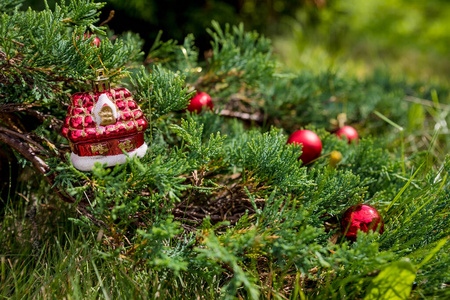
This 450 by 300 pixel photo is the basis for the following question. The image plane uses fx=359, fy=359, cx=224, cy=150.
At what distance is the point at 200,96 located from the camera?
1.29 metres


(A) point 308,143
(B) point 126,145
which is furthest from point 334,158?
(B) point 126,145

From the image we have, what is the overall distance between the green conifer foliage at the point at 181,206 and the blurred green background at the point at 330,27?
3.18ft

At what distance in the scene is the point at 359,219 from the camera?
39.8 inches

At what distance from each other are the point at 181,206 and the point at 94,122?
1.28 ft

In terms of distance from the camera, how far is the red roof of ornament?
2.94ft

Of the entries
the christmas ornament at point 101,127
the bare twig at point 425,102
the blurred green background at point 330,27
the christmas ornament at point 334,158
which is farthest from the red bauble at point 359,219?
the blurred green background at point 330,27

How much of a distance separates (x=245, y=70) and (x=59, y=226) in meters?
0.87

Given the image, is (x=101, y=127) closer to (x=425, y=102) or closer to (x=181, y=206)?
(x=181, y=206)

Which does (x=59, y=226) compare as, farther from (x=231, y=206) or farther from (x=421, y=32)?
(x=421, y=32)

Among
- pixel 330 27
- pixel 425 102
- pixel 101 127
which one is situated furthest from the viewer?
pixel 330 27

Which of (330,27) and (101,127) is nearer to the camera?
(101,127)

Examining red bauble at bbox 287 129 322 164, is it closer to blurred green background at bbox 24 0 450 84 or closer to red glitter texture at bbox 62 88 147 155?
red glitter texture at bbox 62 88 147 155

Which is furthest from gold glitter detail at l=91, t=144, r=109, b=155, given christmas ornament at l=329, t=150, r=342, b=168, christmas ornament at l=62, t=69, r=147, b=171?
christmas ornament at l=329, t=150, r=342, b=168

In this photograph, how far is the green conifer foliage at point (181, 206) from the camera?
33.2 inches
